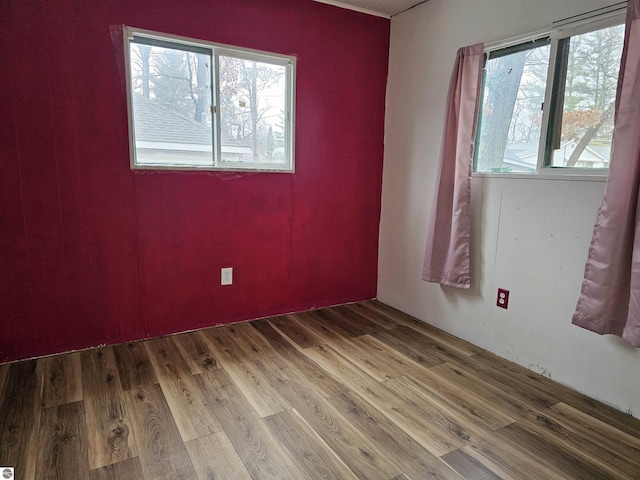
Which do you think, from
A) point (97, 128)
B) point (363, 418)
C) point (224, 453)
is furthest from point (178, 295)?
point (363, 418)

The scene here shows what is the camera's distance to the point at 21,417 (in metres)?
1.68

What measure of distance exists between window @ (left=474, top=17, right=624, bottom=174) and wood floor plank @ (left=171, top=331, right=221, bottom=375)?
79.2 inches

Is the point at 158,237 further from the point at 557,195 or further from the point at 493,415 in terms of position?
the point at 557,195

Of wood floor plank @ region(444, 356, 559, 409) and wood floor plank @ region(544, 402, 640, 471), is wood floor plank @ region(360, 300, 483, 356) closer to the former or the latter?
wood floor plank @ region(444, 356, 559, 409)

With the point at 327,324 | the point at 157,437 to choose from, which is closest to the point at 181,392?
the point at 157,437

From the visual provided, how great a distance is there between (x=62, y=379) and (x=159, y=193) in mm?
1131

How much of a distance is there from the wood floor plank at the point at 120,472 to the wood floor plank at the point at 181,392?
0.67 feet

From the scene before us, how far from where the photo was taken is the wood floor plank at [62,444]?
1397 mm

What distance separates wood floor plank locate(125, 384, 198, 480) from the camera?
1.41 m

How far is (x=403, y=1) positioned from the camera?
271 cm

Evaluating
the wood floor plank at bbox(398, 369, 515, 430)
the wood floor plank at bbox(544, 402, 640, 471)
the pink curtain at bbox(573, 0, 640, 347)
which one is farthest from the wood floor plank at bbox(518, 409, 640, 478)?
the pink curtain at bbox(573, 0, 640, 347)

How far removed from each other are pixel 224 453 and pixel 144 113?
189cm

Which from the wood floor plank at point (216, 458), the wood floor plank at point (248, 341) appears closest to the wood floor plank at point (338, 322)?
the wood floor plank at point (248, 341)

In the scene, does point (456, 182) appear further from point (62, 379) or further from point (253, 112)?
point (62, 379)
